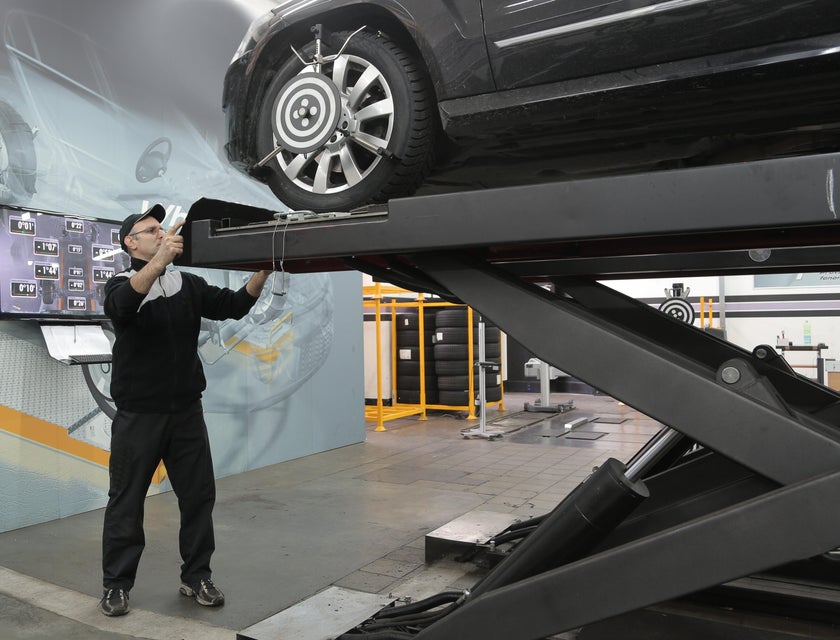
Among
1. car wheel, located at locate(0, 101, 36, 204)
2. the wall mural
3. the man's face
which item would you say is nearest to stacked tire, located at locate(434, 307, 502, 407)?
the wall mural

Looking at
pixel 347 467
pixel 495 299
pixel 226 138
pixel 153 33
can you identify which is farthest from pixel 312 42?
pixel 347 467

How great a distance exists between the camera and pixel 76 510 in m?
4.16

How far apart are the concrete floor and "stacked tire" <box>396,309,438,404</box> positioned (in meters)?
2.25

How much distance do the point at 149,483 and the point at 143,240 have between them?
3.15ft

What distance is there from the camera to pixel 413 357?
340 inches

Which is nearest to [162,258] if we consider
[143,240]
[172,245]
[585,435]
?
[172,245]

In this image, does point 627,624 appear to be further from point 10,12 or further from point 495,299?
point 10,12

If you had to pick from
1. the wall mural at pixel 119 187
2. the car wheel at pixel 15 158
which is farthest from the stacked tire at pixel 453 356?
the car wheel at pixel 15 158

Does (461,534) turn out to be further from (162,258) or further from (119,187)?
(119,187)

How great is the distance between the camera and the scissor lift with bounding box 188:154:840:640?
4.25ft

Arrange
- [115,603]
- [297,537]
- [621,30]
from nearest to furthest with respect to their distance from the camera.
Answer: [621,30] → [115,603] → [297,537]

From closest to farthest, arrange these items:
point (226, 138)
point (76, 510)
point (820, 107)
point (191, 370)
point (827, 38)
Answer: point (827, 38) → point (820, 107) → point (226, 138) → point (191, 370) → point (76, 510)

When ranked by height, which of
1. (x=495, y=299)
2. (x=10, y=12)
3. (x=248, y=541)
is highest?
(x=10, y=12)

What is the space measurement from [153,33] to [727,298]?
8816 millimetres
